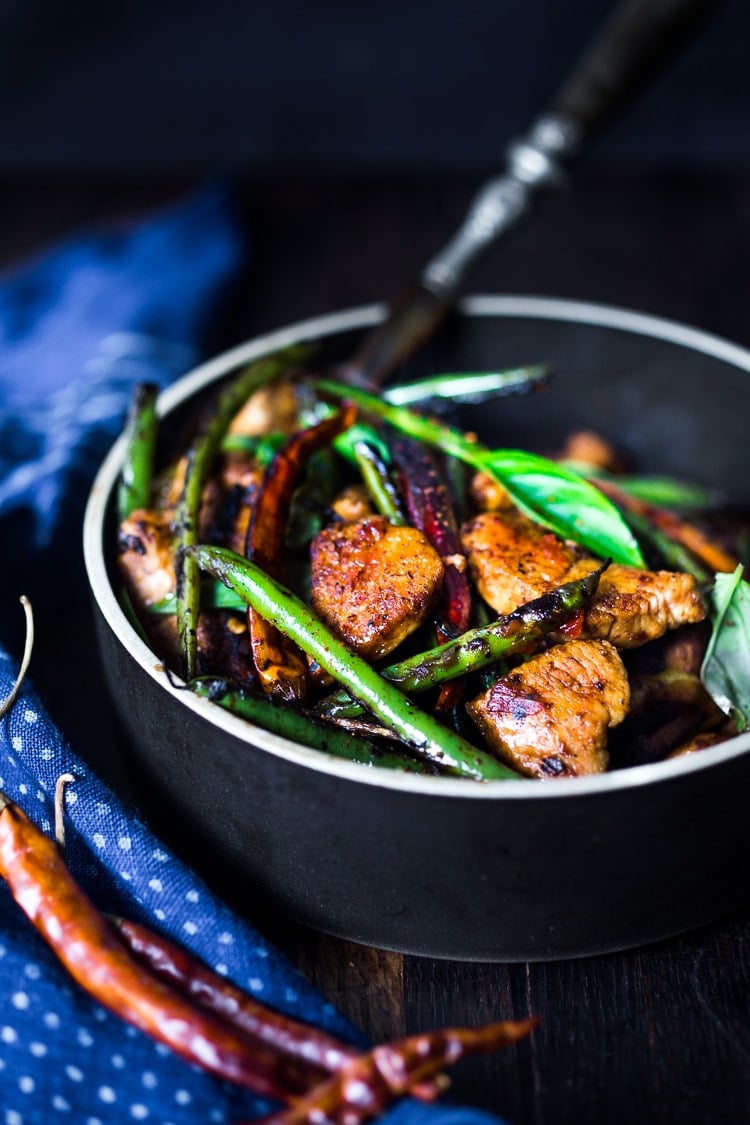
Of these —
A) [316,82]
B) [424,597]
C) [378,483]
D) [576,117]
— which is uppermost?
[316,82]

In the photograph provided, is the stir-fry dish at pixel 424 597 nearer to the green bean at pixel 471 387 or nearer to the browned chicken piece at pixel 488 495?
the browned chicken piece at pixel 488 495

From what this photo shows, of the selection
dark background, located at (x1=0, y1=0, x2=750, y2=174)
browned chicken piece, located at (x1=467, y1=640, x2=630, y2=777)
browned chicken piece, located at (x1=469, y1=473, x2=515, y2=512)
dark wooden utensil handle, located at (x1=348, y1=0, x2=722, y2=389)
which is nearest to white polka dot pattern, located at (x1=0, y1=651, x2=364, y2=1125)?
browned chicken piece, located at (x1=467, y1=640, x2=630, y2=777)

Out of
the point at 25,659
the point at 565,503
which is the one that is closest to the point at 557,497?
the point at 565,503

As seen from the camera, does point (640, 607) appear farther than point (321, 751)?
Yes

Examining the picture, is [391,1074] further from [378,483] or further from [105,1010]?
[378,483]

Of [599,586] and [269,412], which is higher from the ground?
[269,412]

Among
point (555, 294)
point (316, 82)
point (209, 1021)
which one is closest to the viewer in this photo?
point (209, 1021)
